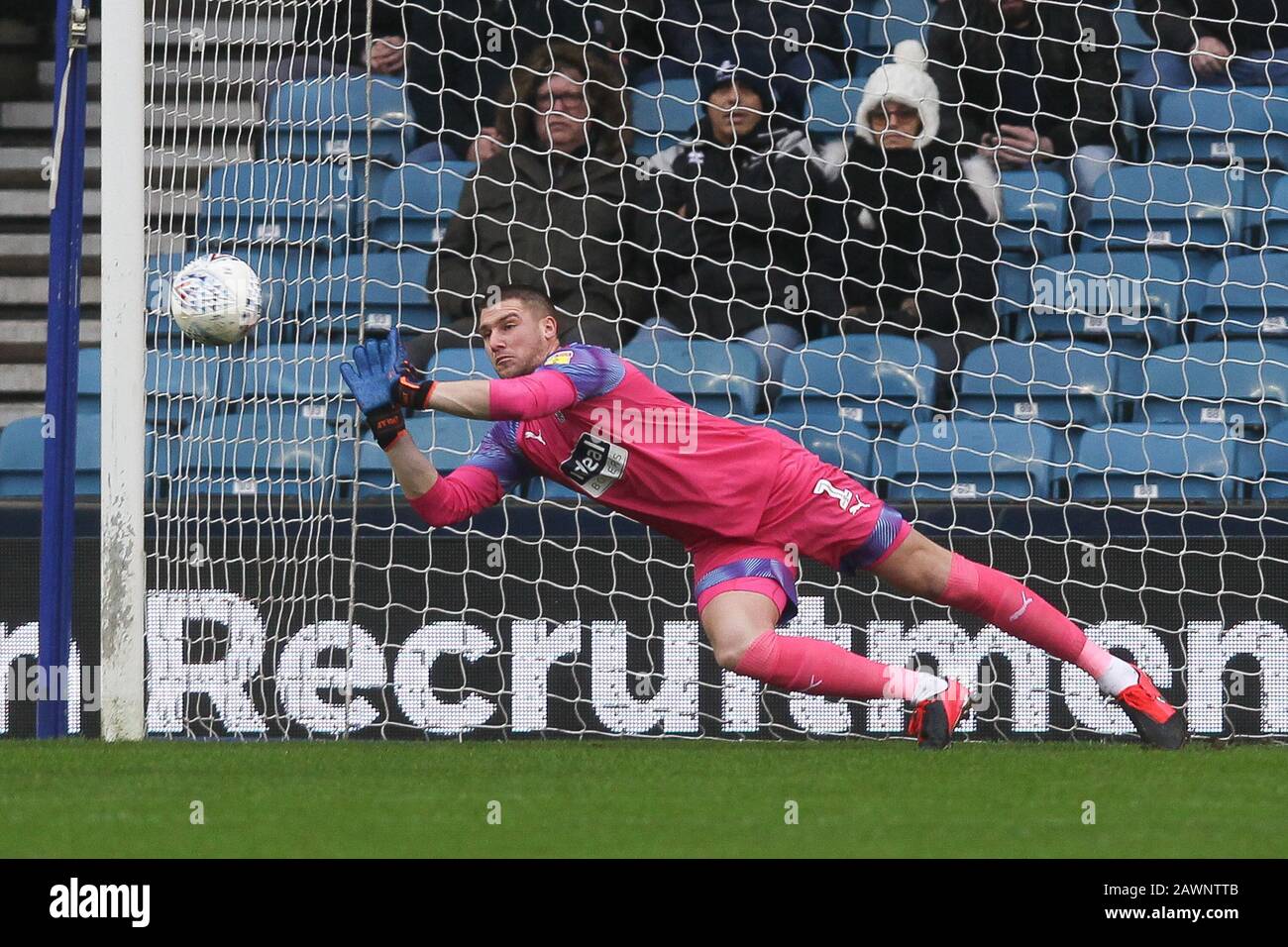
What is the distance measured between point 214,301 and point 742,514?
1688 mm

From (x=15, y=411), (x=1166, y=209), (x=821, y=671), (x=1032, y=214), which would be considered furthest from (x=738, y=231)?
(x=15, y=411)

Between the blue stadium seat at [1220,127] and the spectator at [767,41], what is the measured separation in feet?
4.77

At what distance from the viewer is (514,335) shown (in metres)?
5.86

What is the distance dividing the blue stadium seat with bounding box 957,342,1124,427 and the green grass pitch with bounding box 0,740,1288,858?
1842 millimetres

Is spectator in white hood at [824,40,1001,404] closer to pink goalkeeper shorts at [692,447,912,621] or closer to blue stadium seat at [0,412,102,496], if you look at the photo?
pink goalkeeper shorts at [692,447,912,621]

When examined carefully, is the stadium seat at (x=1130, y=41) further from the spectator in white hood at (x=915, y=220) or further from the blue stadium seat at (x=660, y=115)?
the blue stadium seat at (x=660, y=115)

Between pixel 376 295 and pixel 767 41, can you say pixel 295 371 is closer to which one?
pixel 376 295

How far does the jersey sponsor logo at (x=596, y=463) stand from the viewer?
19.3 feet

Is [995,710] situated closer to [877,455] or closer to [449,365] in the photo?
[877,455]

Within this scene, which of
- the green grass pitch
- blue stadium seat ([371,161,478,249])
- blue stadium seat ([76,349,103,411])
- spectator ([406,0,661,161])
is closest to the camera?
the green grass pitch

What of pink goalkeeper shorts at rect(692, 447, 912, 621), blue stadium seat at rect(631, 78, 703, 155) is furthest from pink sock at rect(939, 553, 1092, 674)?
blue stadium seat at rect(631, 78, 703, 155)

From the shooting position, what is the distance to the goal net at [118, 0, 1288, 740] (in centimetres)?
671

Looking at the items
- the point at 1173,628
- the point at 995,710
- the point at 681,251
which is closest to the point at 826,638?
the point at 995,710

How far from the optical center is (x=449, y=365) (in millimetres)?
7562
